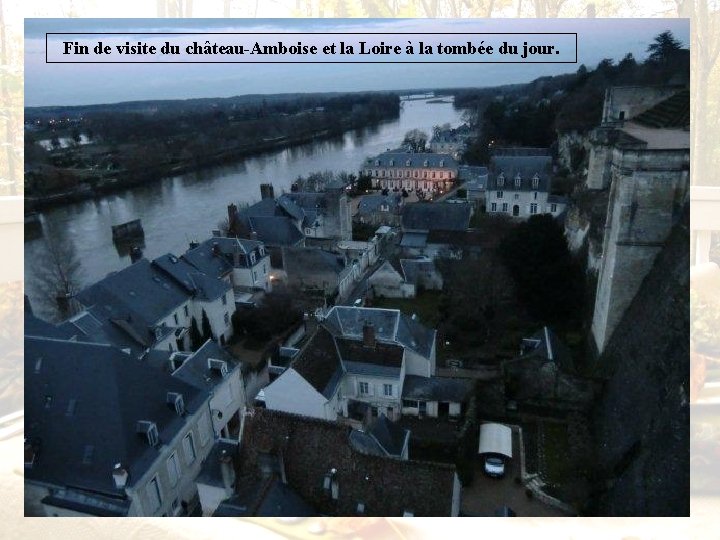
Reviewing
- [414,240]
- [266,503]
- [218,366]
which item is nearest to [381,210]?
[414,240]

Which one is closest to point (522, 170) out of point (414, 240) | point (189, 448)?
point (414, 240)

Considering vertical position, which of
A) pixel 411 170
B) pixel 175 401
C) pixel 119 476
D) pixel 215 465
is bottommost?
pixel 215 465

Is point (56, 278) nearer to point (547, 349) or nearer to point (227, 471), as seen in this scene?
point (227, 471)

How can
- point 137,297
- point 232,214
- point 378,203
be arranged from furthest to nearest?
point 378,203, point 232,214, point 137,297

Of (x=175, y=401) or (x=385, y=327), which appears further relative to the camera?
(x=385, y=327)

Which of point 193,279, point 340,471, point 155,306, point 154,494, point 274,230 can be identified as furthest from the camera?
point 274,230

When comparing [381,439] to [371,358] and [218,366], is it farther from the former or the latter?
[218,366]

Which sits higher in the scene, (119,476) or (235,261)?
(235,261)
